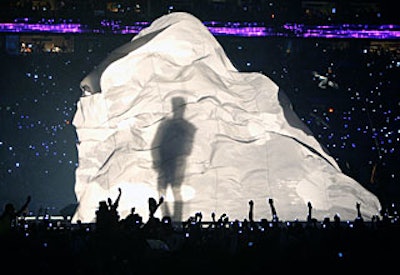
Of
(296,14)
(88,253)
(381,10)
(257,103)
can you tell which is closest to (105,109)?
(257,103)

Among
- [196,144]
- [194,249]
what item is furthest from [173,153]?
[194,249]

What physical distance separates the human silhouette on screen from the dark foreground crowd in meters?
3.98

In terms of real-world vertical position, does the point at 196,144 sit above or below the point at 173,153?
above

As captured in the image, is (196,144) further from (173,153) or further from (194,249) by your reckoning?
(194,249)

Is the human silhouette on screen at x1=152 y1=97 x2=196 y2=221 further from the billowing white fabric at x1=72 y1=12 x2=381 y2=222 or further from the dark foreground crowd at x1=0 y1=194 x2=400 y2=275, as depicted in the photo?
the dark foreground crowd at x1=0 y1=194 x2=400 y2=275

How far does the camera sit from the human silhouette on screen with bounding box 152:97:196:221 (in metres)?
11.2

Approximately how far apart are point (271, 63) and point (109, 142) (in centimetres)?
1181

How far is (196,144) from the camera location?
11508mm

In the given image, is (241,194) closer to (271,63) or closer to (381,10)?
(271,63)

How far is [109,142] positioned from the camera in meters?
12.2

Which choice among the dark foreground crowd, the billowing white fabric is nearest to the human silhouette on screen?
the billowing white fabric

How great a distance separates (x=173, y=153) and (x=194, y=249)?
17.6 ft

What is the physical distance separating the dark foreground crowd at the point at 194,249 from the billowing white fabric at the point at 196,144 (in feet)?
13.4

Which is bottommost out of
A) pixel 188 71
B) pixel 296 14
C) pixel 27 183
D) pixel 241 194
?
pixel 27 183
